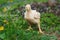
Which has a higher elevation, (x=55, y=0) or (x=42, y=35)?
(x=55, y=0)

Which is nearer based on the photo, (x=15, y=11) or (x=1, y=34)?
(x=1, y=34)

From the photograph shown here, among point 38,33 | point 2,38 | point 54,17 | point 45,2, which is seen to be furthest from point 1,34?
point 45,2

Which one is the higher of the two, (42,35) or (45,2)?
(45,2)

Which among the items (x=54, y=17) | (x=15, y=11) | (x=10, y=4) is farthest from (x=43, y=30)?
(x=10, y=4)

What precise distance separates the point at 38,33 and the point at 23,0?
3351 mm

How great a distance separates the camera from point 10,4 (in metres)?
9.31

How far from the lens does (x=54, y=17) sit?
7.71 metres

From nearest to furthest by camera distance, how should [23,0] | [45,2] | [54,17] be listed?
[54,17], [45,2], [23,0]

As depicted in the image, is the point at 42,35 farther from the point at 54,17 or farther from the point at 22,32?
the point at 54,17

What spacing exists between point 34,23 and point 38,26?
127 millimetres

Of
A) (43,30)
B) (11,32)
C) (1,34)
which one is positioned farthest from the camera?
(43,30)

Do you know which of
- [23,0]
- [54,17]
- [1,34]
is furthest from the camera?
[23,0]

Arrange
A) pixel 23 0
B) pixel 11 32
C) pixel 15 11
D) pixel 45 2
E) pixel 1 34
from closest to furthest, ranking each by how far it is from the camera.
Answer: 1. pixel 11 32
2. pixel 1 34
3. pixel 15 11
4. pixel 45 2
5. pixel 23 0

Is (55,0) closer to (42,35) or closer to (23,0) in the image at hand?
(23,0)
